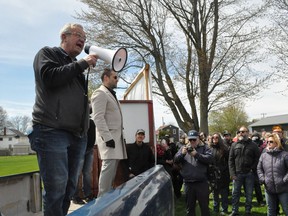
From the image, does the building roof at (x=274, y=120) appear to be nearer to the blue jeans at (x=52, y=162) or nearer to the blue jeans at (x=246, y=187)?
the blue jeans at (x=246, y=187)

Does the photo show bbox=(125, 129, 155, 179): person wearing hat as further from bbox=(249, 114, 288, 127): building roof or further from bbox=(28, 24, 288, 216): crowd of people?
bbox=(249, 114, 288, 127): building roof

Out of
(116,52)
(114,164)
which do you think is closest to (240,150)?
(114,164)

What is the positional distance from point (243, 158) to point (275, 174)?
1519 mm

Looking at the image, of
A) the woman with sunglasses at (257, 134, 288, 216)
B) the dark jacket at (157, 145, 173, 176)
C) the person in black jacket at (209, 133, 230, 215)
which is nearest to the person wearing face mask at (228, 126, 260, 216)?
the person in black jacket at (209, 133, 230, 215)

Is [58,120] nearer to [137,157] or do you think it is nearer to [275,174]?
[137,157]

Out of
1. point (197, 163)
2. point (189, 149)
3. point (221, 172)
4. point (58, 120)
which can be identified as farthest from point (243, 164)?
point (58, 120)

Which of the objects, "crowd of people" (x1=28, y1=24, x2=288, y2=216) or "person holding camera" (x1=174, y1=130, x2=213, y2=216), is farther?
"person holding camera" (x1=174, y1=130, x2=213, y2=216)

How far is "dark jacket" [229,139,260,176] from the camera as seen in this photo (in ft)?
25.2

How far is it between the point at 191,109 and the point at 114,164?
1523cm

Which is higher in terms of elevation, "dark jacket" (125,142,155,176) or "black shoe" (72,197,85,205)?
"dark jacket" (125,142,155,176)

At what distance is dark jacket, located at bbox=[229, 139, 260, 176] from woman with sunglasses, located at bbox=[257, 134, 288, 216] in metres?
1.20

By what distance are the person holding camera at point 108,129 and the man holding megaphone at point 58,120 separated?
134cm

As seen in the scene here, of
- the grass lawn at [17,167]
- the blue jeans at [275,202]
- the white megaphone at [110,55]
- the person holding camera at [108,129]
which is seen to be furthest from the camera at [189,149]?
the grass lawn at [17,167]

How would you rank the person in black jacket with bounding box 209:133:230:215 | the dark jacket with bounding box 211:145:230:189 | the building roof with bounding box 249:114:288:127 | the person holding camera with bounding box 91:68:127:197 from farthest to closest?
1. the building roof with bounding box 249:114:288:127
2. the dark jacket with bounding box 211:145:230:189
3. the person in black jacket with bounding box 209:133:230:215
4. the person holding camera with bounding box 91:68:127:197
